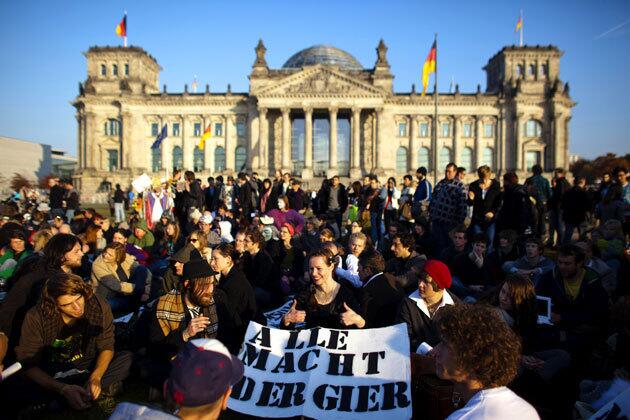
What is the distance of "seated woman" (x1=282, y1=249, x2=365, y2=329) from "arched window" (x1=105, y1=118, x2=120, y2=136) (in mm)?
62769

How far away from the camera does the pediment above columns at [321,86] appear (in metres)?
54.1

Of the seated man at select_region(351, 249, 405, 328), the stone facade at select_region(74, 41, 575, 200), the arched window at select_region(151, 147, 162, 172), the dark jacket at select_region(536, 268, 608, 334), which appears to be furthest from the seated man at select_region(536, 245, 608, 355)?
the arched window at select_region(151, 147, 162, 172)

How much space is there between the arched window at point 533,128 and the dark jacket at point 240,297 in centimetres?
6013

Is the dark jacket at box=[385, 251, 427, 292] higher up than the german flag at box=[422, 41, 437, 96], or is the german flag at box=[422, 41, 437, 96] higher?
the german flag at box=[422, 41, 437, 96]

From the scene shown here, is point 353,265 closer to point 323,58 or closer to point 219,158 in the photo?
point 219,158

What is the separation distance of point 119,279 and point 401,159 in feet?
177

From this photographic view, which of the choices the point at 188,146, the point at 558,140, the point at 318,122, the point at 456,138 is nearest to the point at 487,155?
the point at 456,138

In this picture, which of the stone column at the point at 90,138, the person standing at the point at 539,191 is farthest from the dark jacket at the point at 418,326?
the stone column at the point at 90,138

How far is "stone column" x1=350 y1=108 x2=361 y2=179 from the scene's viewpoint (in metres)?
54.7

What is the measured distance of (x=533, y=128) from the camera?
191 feet

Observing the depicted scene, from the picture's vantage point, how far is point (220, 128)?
60062 millimetres

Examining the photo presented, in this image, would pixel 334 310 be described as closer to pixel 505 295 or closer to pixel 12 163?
pixel 505 295

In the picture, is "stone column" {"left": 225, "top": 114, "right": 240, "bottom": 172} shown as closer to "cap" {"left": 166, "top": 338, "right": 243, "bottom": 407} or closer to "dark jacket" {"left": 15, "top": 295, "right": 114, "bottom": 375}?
"dark jacket" {"left": 15, "top": 295, "right": 114, "bottom": 375}

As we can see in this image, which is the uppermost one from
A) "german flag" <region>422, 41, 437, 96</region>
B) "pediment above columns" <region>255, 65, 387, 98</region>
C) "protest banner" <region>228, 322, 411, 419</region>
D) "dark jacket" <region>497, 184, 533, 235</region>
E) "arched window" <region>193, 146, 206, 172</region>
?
"pediment above columns" <region>255, 65, 387, 98</region>
